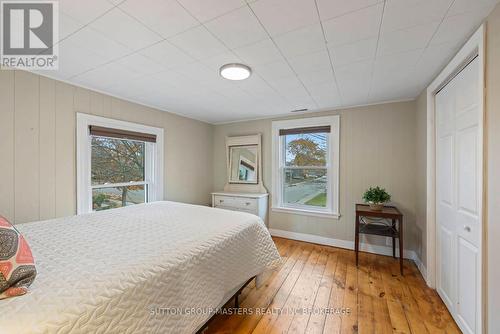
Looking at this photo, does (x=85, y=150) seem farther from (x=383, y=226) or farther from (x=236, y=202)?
(x=383, y=226)

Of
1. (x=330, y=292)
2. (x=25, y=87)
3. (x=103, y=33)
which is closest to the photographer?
(x=103, y=33)

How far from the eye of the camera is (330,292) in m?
2.12

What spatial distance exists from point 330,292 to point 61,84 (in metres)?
3.54

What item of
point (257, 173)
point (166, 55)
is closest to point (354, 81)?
point (166, 55)

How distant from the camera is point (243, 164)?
13.5 ft

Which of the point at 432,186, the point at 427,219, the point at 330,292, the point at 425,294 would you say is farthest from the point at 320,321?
the point at 432,186

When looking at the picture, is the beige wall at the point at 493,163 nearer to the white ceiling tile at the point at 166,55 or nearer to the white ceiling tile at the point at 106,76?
the white ceiling tile at the point at 166,55

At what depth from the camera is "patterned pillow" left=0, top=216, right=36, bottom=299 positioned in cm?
78

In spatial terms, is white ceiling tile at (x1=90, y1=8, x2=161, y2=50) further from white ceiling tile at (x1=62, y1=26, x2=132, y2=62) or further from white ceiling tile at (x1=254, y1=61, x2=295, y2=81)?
white ceiling tile at (x1=254, y1=61, x2=295, y2=81)

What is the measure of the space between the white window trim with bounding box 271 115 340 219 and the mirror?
0.41m

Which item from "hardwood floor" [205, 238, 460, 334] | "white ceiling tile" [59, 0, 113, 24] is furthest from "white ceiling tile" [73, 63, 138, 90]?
"hardwood floor" [205, 238, 460, 334]

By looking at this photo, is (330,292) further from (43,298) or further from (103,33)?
(103,33)

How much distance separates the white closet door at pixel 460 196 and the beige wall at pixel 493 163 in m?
0.09

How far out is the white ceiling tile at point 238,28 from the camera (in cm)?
125
